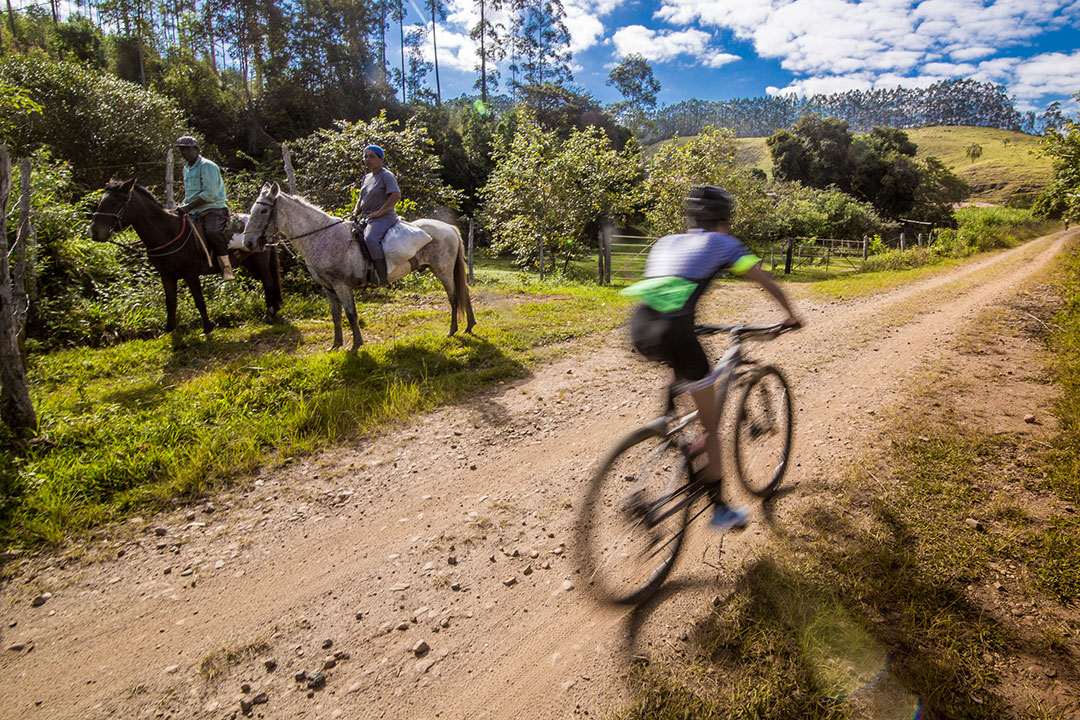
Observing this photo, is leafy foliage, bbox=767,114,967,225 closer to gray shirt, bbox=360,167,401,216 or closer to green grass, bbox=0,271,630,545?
gray shirt, bbox=360,167,401,216

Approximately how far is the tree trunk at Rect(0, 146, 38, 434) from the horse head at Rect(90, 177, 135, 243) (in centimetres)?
349

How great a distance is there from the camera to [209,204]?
8.84 m

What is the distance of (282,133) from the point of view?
3588 cm

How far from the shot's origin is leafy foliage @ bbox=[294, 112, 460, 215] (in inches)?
624

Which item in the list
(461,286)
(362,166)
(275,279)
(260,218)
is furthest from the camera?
(362,166)

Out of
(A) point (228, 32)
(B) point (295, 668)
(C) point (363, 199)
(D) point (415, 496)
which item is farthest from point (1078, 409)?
(A) point (228, 32)

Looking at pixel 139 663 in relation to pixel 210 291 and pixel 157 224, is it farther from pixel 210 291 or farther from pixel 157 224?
pixel 210 291

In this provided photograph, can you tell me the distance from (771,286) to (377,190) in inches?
241

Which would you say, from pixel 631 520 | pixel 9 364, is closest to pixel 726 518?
pixel 631 520

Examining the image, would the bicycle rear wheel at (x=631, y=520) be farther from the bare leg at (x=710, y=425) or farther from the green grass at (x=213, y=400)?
the green grass at (x=213, y=400)

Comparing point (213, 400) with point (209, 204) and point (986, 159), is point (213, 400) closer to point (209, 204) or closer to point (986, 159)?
point (209, 204)

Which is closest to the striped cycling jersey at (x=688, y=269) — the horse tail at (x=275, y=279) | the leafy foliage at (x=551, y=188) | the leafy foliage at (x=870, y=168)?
the horse tail at (x=275, y=279)

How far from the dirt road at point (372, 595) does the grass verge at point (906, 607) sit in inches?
9.6

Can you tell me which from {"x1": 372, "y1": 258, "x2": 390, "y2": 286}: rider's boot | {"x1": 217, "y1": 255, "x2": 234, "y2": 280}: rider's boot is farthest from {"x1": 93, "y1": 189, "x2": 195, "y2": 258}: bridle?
{"x1": 372, "y1": 258, "x2": 390, "y2": 286}: rider's boot
